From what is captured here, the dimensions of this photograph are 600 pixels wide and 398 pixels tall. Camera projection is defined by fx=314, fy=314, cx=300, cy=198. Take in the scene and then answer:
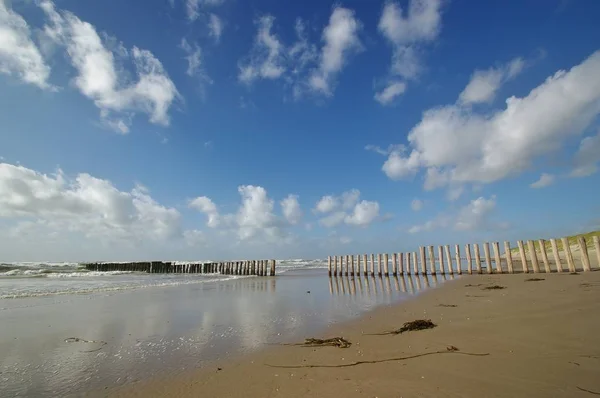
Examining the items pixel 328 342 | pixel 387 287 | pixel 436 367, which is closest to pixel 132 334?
pixel 328 342

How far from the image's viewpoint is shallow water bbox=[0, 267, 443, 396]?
5.00m

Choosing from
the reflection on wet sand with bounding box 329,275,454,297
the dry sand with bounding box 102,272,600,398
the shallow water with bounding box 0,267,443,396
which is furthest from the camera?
the reflection on wet sand with bounding box 329,275,454,297

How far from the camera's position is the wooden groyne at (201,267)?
110 ft

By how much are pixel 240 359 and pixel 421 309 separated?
615 centimetres

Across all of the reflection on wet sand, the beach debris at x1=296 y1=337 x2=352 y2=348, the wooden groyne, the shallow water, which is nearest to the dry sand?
the beach debris at x1=296 y1=337 x2=352 y2=348

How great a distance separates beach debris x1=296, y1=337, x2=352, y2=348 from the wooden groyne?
2540 cm

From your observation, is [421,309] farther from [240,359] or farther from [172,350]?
[172,350]

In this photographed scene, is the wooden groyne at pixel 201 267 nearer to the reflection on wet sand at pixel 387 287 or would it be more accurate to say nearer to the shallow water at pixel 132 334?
the reflection on wet sand at pixel 387 287

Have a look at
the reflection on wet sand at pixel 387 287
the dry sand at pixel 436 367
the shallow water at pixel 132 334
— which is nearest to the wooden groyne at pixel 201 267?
the reflection on wet sand at pixel 387 287

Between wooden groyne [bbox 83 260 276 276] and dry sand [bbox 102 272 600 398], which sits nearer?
dry sand [bbox 102 272 600 398]

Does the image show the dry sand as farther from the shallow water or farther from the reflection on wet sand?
the reflection on wet sand

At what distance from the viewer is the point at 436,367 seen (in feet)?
14.5

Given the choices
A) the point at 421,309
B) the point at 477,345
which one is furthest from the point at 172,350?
the point at 421,309

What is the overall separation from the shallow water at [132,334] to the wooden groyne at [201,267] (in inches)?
809
